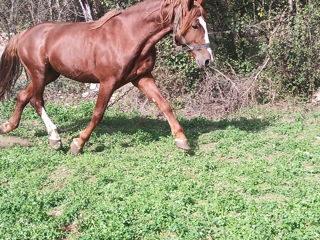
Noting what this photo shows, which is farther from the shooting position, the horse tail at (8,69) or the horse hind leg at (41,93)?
the horse tail at (8,69)

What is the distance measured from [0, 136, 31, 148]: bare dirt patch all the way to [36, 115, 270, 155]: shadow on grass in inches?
19.6

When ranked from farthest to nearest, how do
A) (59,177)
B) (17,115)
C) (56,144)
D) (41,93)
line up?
(17,115) → (41,93) → (56,144) → (59,177)

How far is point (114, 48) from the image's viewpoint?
6.56 meters

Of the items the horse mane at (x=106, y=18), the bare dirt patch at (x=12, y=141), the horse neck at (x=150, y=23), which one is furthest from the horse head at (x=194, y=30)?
the bare dirt patch at (x=12, y=141)

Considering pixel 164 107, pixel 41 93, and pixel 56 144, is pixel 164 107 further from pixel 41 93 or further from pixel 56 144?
pixel 41 93

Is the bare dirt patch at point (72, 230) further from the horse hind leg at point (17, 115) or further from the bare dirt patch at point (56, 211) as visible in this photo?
the horse hind leg at point (17, 115)

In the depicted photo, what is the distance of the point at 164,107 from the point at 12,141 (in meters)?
2.84

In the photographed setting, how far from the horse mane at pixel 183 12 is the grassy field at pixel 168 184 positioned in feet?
6.07

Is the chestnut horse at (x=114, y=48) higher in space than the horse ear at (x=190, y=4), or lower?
lower

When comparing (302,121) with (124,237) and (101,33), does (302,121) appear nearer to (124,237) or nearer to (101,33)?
(101,33)

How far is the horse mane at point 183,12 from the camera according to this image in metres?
6.10

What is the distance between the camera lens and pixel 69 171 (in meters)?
6.07

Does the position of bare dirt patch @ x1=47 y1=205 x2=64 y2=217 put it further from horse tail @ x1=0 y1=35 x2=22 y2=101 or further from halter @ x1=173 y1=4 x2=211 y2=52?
horse tail @ x1=0 y1=35 x2=22 y2=101

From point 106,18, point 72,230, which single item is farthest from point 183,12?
point 72,230
